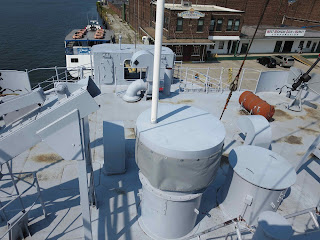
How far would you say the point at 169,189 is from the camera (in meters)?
5.76

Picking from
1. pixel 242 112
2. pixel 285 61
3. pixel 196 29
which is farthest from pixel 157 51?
pixel 285 61

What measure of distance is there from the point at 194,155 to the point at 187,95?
37.5 feet

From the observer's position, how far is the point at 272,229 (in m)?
4.06

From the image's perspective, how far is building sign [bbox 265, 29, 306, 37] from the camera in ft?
137

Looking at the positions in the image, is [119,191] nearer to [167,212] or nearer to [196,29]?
[167,212]

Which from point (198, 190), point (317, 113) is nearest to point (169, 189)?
point (198, 190)

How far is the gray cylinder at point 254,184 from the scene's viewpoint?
7.14m

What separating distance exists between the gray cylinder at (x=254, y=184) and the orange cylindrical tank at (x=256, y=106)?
18.3 ft

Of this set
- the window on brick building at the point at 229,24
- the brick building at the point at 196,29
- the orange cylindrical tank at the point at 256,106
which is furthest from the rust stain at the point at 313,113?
the window on brick building at the point at 229,24

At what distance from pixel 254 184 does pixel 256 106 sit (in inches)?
299

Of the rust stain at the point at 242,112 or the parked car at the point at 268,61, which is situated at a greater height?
the rust stain at the point at 242,112

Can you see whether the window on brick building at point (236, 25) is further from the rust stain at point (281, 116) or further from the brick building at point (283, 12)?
the rust stain at point (281, 116)

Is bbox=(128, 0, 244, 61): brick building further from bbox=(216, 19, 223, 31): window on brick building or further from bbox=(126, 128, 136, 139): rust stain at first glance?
bbox=(126, 128, 136, 139): rust stain

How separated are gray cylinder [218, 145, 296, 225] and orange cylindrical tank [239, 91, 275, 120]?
559 cm
